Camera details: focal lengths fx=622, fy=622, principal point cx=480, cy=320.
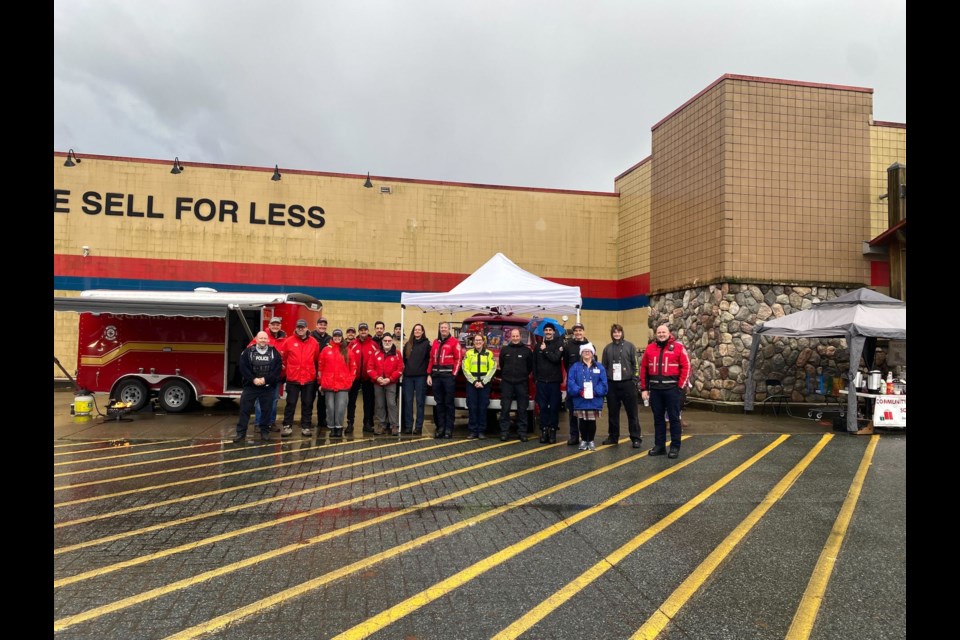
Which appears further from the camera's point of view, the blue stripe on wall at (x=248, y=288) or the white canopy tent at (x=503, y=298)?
the blue stripe on wall at (x=248, y=288)

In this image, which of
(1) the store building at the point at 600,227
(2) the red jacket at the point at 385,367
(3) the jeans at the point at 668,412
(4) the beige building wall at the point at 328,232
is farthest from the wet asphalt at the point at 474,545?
(4) the beige building wall at the point at 328,232

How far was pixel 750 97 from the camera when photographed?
14.9m

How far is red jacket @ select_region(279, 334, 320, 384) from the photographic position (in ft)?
35.0

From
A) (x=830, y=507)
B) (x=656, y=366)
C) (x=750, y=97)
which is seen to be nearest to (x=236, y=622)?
(x=830, y=507)

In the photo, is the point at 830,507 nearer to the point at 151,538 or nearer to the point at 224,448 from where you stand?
the point at 151,538

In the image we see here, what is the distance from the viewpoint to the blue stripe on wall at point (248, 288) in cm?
1872

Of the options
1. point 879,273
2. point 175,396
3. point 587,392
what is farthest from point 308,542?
point 879,273

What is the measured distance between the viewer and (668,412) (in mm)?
9016

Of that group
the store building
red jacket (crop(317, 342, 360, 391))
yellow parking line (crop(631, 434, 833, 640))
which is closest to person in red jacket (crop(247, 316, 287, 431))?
red jacket (crop(317, 342, 360, 391))

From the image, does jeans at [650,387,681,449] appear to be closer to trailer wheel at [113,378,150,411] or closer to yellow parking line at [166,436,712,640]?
yellow parking line at [166,436,712,640]

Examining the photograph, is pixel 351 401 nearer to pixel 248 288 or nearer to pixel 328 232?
pixel 248 288

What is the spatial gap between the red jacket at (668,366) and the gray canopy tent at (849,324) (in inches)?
184

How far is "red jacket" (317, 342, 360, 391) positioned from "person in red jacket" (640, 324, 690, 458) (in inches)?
195

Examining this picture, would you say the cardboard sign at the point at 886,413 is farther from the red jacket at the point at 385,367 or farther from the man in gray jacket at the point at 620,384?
the red jacket at the point at 385,367
